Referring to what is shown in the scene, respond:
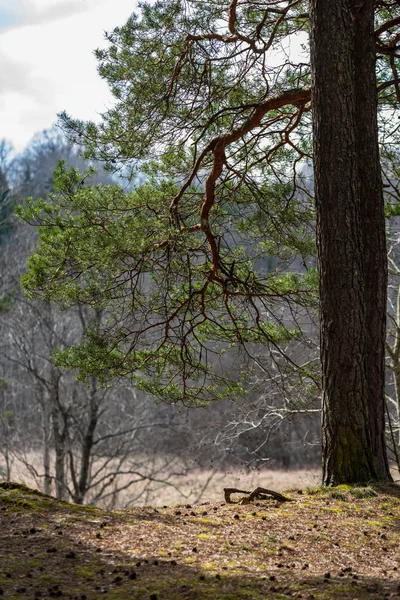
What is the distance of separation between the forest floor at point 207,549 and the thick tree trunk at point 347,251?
33 centimetres

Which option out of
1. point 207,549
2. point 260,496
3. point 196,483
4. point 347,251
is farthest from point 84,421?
point 207,549

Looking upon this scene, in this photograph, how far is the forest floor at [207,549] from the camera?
314 centimetres

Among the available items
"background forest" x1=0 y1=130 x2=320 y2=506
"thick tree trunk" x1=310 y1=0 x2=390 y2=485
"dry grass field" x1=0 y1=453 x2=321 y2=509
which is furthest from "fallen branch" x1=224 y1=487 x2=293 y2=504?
"dry grass field" x1=0 y1=453 x2=321 y2=509

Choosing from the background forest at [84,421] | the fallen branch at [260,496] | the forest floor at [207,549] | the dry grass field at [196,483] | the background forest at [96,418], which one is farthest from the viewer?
the dry grass field at [196,483]

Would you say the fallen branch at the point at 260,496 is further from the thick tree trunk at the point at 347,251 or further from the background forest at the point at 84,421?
the background forest at the point at 84,421

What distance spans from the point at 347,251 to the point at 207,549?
88.8 inches

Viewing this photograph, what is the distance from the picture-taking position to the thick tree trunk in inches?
195

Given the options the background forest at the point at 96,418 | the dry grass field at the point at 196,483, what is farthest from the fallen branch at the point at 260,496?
the dry grass field at the point at 196,483

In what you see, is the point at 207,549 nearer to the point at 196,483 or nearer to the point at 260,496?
the point at 260,496

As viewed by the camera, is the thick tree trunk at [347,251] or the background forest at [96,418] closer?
the thick tree trunk at [347,251]

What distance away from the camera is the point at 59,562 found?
135 inches

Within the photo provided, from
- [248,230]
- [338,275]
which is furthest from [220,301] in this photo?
[338,275]

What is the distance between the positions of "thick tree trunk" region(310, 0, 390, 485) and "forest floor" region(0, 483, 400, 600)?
0.33 meters

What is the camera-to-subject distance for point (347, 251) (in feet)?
16.3
